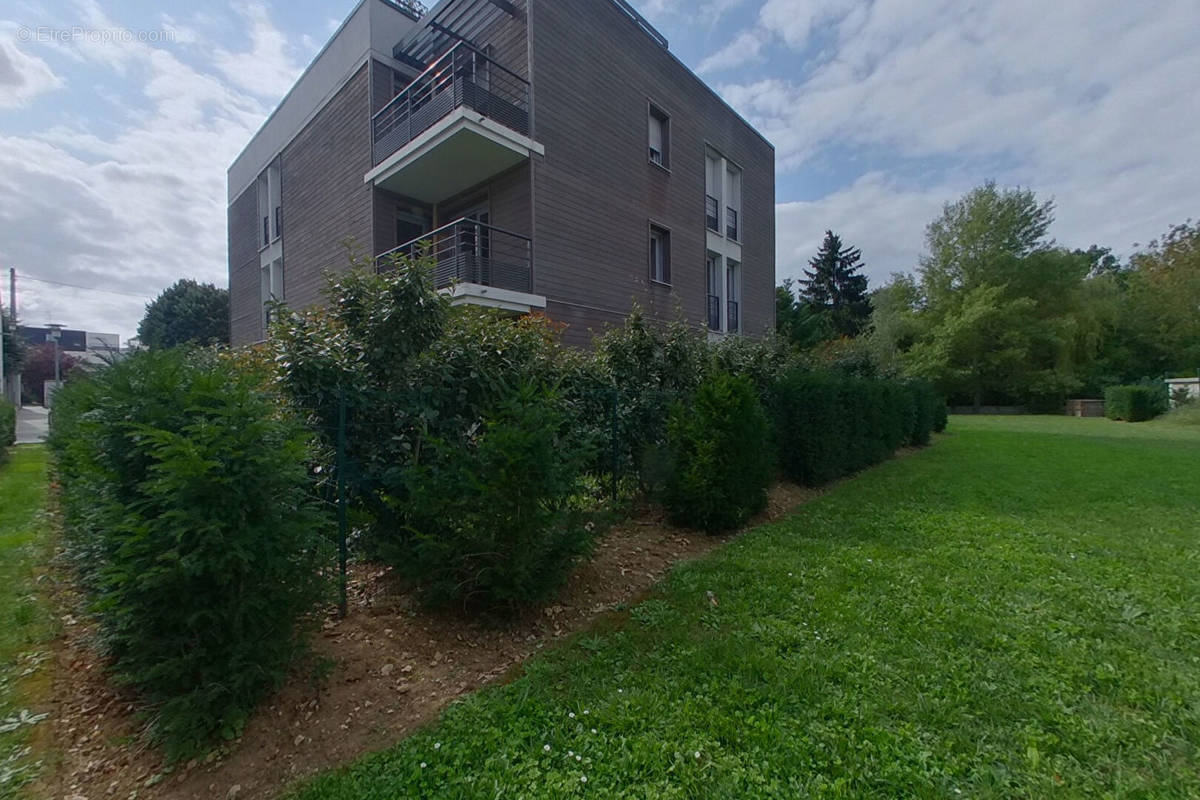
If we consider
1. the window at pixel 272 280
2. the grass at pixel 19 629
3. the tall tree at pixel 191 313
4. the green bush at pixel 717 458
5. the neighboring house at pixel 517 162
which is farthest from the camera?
the tall tree at pixel 191 313

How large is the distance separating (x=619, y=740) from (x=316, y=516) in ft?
5.79

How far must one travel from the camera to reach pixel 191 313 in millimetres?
24438

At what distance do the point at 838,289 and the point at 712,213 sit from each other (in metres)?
28.9

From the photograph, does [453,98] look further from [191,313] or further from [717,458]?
[191,313]

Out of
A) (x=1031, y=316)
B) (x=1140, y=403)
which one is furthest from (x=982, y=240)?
(x=1140, y=403)

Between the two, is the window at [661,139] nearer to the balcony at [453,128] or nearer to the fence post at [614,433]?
the balcony at [453,128]

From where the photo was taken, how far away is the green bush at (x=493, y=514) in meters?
3.05

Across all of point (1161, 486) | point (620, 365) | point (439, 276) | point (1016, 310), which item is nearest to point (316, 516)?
point (620, 365)

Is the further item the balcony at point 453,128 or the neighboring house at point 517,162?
the neighboring house at point 517,162

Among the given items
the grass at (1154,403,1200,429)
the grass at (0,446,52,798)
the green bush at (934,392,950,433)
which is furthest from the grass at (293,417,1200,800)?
the grass at (1154,403,1200,429)

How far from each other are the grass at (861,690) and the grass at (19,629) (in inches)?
55.8

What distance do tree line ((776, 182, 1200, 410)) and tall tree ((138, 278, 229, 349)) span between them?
29033 mm

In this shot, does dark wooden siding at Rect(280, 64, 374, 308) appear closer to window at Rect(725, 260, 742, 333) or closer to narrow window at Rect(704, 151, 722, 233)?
narrow window at Rect(704, 151, 722, 233)

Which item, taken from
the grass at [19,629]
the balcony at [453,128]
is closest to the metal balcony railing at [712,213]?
the balcony at [453,128]
